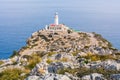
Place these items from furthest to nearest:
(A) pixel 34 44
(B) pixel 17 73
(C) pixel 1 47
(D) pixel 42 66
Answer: (C) pixel 1 47 < (A) pixel 34 44 < (B) pixel 17 73 < (D) pixel 42 66

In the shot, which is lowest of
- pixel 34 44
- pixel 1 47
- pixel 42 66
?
pixel 1 47

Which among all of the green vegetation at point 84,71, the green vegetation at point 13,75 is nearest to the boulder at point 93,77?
the green vegetation at point 84,71

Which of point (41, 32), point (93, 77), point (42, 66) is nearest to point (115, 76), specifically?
point (93, 77)

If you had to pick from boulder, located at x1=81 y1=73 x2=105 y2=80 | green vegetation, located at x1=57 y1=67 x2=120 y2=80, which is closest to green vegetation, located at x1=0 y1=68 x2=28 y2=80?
green vegetation, located at x1=57 y1=67 x2=120 y2=80

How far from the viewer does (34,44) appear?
66.7 m

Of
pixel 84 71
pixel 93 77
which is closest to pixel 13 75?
pixel 84 71

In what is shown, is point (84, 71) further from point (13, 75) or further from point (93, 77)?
point (13, 75)

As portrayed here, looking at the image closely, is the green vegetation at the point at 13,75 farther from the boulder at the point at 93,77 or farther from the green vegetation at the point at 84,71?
the boulder at the point at 93,77

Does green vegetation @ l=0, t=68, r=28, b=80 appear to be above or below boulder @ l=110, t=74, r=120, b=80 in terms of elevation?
below

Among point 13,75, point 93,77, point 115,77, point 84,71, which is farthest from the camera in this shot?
point 13,75

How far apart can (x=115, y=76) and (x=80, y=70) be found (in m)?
2.68

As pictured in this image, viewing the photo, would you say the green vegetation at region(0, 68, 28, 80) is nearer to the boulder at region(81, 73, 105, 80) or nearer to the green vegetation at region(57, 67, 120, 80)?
the green vegetation at region(57, 67, 120, 80)

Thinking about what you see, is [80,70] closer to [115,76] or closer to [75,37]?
[115,76]

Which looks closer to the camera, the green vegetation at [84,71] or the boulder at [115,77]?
the boulder at [115,77]
